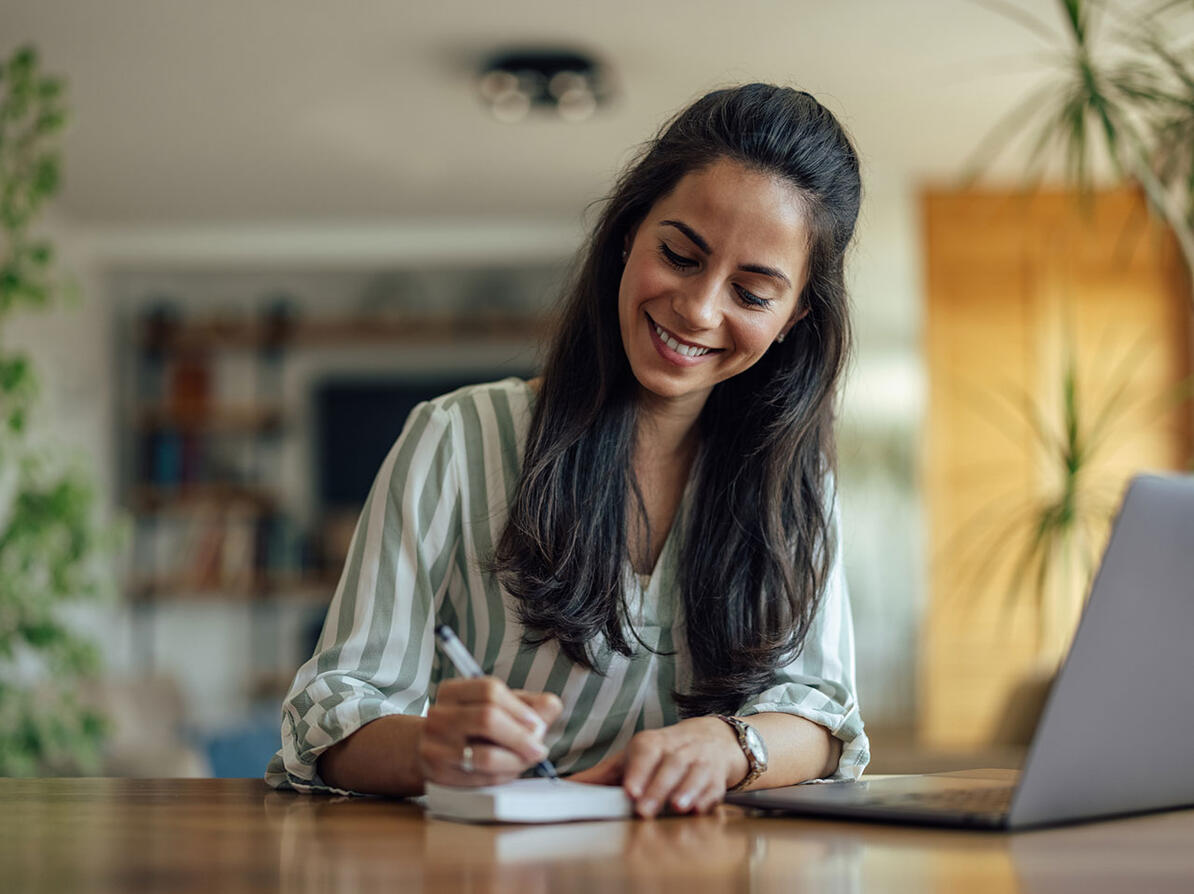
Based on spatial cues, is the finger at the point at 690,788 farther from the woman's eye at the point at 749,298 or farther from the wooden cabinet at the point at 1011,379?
the wooden cabinet at the point at 1011,379

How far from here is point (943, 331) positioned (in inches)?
223

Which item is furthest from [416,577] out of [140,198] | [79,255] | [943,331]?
[79,255]

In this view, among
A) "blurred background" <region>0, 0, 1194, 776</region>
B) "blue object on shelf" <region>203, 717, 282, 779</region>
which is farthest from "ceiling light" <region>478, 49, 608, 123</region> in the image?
"blue object on shelf" <region>203, 717, 282, 779</region>

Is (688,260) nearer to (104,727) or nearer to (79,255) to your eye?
(104,727)

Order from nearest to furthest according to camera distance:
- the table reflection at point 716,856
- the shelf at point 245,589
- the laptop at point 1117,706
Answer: the table reflection at point 716,856, the laptop at point 1117,706, the shelf at point 245,589

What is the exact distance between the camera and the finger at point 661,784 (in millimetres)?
966

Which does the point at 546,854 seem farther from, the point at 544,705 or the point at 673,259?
the point at 673,259

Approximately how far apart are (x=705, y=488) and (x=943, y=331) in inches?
176

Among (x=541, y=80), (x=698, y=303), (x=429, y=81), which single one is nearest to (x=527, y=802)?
(x=698, y=303)

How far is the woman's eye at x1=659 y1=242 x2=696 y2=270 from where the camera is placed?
1290 millimetres

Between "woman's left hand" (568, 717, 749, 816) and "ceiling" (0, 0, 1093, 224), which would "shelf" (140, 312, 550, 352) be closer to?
"ceiling" (0, 0, 1093, 224)

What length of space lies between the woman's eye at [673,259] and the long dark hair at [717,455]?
0.08m

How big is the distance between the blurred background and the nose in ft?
0.99

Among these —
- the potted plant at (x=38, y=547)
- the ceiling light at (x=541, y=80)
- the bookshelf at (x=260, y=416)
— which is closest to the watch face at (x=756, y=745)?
the potted plant at (x=38, y=547)
